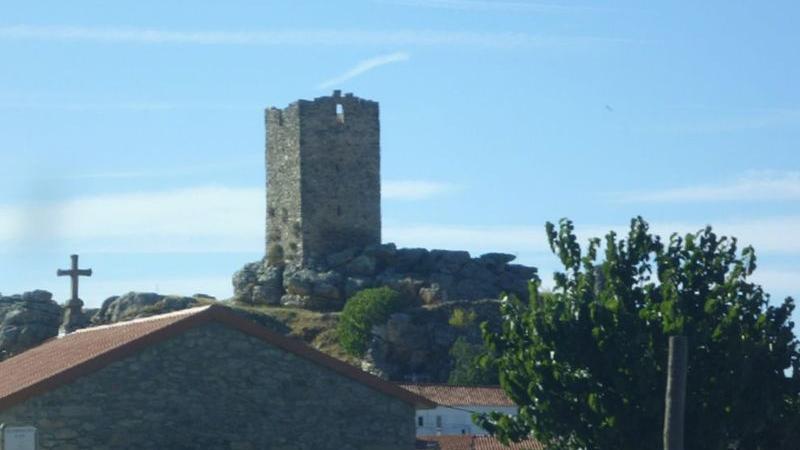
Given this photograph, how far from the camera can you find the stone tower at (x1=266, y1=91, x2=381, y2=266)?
3600 inches

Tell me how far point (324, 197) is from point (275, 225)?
3.48m

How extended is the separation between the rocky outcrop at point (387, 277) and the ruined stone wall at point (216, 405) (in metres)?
55.6

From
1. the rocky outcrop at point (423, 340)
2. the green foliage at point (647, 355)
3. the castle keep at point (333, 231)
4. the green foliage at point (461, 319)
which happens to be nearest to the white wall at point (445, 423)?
the rocky outcrop at point (423, 340)

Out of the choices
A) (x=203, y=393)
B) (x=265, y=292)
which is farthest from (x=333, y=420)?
(x=265, y=292)

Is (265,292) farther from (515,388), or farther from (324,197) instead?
(515,388)

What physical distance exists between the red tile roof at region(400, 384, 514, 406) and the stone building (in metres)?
36.6

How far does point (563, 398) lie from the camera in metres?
34.1

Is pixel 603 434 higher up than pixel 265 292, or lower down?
lower down

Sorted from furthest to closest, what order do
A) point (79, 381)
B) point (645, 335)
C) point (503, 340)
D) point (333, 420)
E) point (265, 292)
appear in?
point (265, 292) → point (503, 340) → point (645, 335) → point (333, 420) → point (79, 381)

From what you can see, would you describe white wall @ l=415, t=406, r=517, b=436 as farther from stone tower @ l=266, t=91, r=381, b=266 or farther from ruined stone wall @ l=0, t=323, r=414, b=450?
ruined stone wall @ l=0, t=323, r=414, b=450

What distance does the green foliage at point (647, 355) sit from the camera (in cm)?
3353

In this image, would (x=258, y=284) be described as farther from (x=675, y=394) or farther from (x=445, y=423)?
(x=675, y=394)

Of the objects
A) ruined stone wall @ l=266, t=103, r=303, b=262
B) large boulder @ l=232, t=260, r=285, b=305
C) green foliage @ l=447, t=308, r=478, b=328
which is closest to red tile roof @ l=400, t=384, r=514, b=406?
green foliage @ l=447, t=308, r=478, b=328

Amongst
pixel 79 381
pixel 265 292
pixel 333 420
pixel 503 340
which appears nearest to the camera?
pixel 79 381
